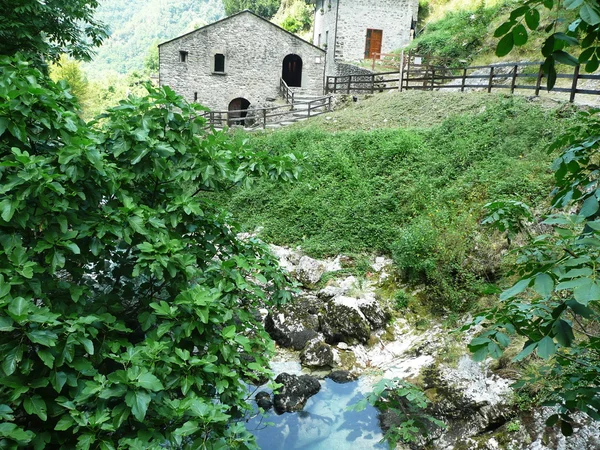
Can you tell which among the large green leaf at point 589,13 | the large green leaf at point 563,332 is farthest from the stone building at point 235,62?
the large green leaf at point 563,332

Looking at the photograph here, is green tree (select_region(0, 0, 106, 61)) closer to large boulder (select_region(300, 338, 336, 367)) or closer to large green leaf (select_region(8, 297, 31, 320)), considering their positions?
large green leaf (select_region(8, 297, 31, 320))

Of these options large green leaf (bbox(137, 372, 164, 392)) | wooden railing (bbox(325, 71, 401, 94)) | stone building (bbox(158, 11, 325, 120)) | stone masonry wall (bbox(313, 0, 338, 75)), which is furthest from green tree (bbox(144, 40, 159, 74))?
large green leaf (bbox(137, 372, 164, 392))

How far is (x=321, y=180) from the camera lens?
486 inches

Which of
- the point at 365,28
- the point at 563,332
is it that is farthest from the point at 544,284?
the point at 365,28

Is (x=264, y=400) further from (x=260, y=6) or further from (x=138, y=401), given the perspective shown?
(x=260, y=6)

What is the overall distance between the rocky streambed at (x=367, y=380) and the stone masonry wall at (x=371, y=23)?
76.2 ft

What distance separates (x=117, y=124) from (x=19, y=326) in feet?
4.97

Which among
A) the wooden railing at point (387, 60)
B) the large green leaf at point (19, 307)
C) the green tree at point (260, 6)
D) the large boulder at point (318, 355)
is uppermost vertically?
the green tree at point (260, 6)

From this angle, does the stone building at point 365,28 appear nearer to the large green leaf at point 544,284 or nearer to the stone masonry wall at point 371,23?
the stone masonry wall at point 371,23

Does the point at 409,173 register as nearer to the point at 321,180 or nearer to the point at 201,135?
the point at 321,180

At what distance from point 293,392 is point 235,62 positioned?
70.0 feet

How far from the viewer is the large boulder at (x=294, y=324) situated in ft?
25.6

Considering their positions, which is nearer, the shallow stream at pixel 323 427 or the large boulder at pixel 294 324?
the shallow stream at pixel 323 427

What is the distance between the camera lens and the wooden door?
28.7m
